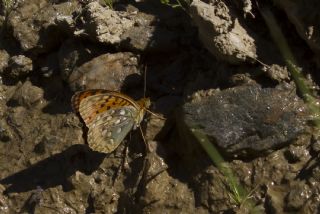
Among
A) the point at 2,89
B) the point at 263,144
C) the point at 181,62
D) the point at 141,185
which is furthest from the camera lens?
the point at 2,89

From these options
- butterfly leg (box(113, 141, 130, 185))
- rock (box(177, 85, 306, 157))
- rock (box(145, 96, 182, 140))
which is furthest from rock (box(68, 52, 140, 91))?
rock (box(177, 85, 306, 157))

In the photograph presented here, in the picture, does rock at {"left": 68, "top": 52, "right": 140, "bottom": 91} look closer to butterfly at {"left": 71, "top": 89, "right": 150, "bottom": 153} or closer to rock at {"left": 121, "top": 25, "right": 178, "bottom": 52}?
rock at {"left": 121, "top": 25, "right": 178, "bottom": 52}

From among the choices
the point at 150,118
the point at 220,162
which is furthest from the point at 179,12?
the point at 220,162

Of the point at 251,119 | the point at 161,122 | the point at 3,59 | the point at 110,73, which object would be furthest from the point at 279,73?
the point at 3,59

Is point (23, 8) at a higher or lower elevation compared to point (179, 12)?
lower

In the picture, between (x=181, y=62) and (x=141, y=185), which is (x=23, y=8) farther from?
(x=141, y=185)

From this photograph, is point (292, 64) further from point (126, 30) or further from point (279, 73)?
point (126, 30)
